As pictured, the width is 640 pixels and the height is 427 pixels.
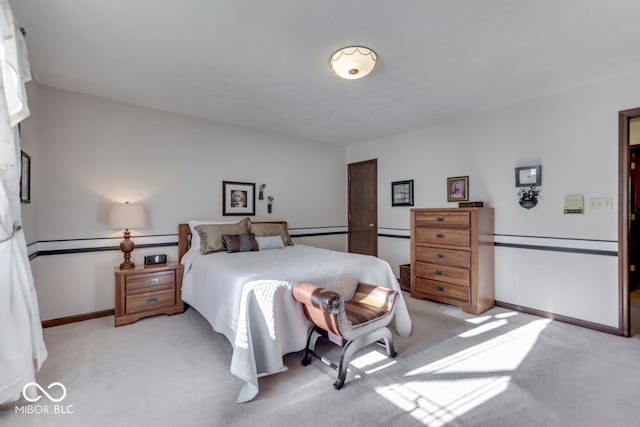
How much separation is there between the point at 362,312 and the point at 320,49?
2.10m

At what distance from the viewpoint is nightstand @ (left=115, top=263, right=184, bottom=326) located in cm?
312

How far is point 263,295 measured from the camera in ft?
7.10

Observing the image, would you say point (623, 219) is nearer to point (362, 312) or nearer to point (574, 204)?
point (574, 204)

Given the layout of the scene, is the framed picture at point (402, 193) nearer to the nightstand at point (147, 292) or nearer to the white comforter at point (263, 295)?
the white comforter at point (263, 295)

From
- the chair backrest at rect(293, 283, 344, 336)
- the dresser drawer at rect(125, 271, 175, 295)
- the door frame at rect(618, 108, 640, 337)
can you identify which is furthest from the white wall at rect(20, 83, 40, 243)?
the door frame at rect(618, 108, 640, 337)

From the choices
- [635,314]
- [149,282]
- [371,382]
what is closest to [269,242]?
[149,282]

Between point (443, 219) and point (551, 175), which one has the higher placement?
point (551, 175)

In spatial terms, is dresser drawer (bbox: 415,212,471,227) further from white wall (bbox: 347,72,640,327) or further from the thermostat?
the thermostat

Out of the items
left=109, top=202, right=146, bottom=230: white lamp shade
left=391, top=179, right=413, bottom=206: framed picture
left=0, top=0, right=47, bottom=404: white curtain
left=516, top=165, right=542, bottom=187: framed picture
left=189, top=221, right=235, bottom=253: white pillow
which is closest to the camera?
left=0, top=0, right=47, bottom=404: white curtain

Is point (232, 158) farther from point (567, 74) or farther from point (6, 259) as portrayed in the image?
point (567, 74)

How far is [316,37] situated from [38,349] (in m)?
2.81

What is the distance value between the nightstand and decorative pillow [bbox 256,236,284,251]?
961 millimetres

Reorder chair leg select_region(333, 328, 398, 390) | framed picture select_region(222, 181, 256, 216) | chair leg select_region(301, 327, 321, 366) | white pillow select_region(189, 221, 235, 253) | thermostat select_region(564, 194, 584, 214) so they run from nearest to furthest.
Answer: chair leg select_region(333, 328, 398, 390)
chair leg select_region(301, 327, 321, 366)
thermostat select_region(564, 194, 584, 214)
white pillow select_region(189, 221, 235, 253)
framed picture select_region(222, 181, 256, 216)

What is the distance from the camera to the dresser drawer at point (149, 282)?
3176 mm
